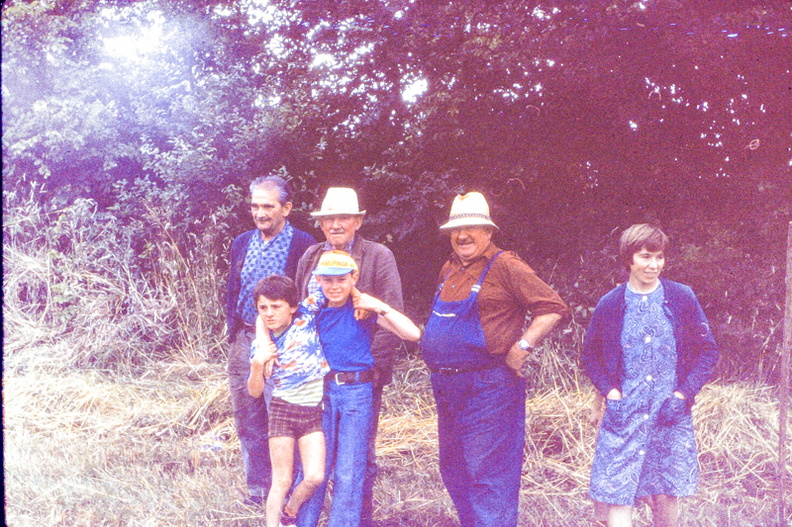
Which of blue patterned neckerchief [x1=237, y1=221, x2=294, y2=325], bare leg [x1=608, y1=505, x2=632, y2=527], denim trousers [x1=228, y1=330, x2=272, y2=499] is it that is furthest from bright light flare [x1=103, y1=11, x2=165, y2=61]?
bare leg [x1=608, y1=505, x2=632, y2=527]

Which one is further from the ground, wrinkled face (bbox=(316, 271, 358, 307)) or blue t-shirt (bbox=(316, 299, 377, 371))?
wrinkled face (bbox=(316, 271, 358, 307))

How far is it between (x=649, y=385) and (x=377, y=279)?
1476 mm

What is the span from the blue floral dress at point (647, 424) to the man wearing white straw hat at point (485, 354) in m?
0.41

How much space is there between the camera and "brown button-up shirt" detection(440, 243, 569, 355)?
11.1ft

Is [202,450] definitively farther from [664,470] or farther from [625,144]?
[625,144]

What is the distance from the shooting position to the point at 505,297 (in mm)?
3455

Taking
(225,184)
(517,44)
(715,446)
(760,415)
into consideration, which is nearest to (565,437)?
Answer: (715,446)

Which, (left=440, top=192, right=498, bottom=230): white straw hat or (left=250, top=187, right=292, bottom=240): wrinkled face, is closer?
(left=440, top=192, right=498, bottom=230): white straw hat

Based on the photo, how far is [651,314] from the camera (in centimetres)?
335

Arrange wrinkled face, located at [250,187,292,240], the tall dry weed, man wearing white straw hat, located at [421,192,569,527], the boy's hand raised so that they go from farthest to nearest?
the tall dry weed < wrinkled face, located at [250,187,292,240] < man wearing white straw hat, located at [421,192,569,527] < the boy's hand raised

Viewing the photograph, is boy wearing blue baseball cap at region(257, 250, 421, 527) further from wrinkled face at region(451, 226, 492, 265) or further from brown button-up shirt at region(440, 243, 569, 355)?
wrinkled face at region(451, 226, 492, 265)

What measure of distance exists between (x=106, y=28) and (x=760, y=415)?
8.79 m

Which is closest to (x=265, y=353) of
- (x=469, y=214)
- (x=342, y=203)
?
(x=342, y=203)

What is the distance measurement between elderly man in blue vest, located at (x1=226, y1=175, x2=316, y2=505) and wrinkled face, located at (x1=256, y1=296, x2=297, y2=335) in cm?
97
